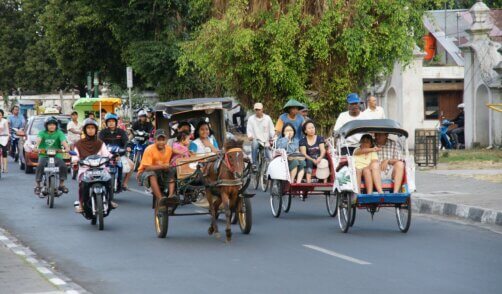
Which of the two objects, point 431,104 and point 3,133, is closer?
point 3,133

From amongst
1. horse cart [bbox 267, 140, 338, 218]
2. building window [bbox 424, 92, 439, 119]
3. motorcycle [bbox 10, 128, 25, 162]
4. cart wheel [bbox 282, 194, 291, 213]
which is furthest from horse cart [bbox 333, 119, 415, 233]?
building window [bbox 424, 92, 439, 119]

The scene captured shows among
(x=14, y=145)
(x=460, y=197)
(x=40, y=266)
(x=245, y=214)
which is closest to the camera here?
(x=40, y=266)

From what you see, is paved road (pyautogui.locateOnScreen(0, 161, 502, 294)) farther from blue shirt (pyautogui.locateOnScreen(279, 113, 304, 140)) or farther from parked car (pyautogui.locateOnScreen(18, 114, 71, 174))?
parked car (pyautogui.locateOnScreen(18, 114, 71, 174))

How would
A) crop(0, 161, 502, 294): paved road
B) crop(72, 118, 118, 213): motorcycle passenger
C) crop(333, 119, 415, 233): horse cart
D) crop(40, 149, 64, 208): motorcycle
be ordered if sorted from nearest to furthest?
crop(0, 161, 502, 294): paved road < crop(333, 119, 415, 233): horse cart < crop(72, 118, 118, 213): motorcycle passenger < crop(40, 149, 64, 208): motorcycle

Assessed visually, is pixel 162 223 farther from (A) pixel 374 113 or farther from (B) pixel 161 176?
(A) pixel 374 113

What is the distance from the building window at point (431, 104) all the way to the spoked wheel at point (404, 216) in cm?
4082

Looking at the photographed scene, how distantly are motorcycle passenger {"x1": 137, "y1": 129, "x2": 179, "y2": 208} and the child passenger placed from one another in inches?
106

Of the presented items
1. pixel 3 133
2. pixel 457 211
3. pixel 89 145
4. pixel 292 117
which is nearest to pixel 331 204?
pixel 457 211

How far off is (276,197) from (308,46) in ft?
31.4

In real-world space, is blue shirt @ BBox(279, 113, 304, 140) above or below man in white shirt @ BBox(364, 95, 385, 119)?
below

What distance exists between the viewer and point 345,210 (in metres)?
15.7

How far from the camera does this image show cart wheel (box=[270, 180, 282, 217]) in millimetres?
17998

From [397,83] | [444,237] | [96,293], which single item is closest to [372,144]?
[444,237]

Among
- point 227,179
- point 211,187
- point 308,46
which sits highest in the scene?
point 308,46
